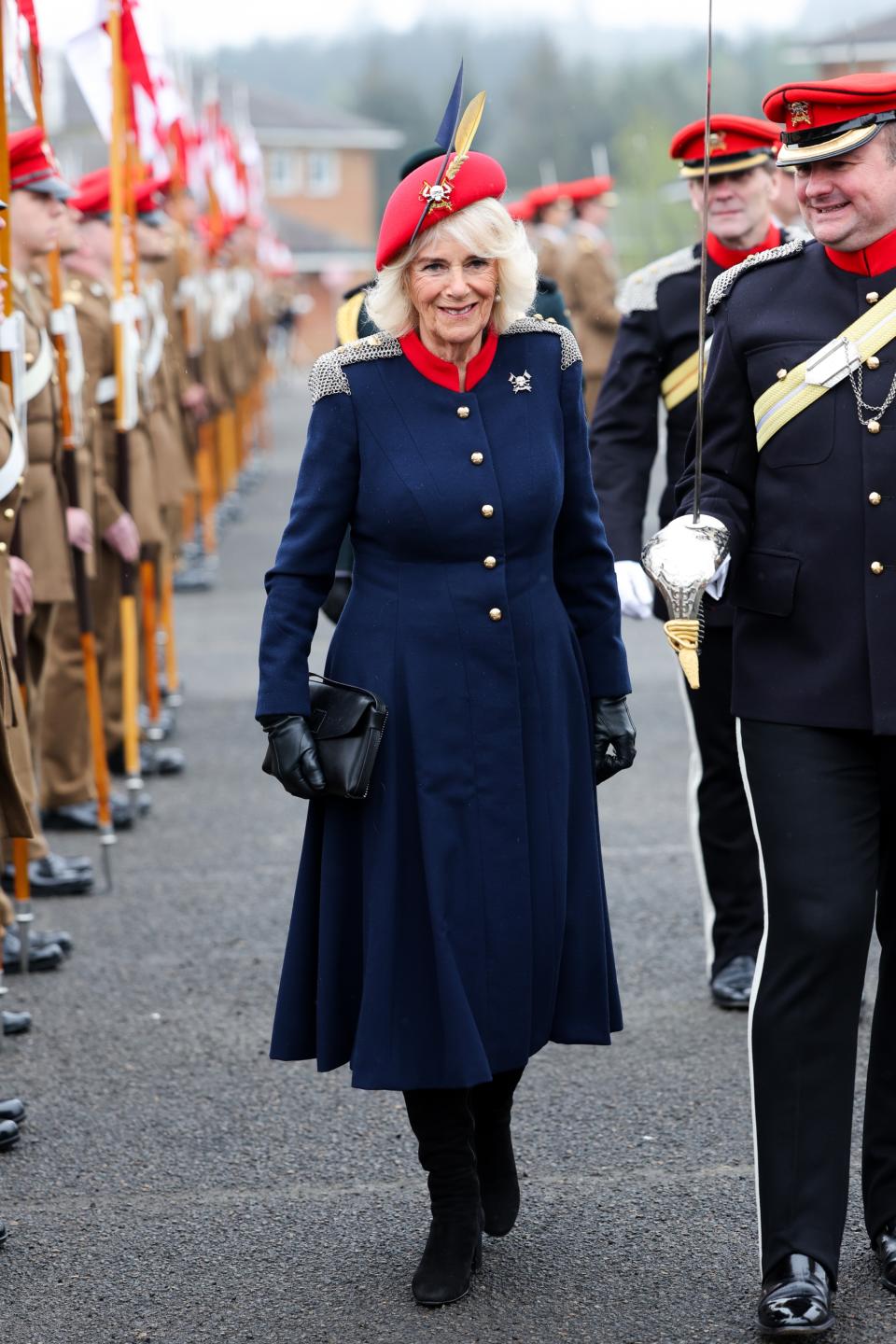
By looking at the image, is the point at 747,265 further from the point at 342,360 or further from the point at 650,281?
the point at 650,281

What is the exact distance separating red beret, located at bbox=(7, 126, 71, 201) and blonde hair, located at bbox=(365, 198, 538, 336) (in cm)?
281

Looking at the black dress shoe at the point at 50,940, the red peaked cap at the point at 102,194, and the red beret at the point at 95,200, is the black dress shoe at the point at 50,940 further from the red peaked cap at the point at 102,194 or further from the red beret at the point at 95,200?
the red beret at the point at 95,200

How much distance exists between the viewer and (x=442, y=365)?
12.8 feet

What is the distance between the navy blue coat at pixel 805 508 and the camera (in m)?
3.65

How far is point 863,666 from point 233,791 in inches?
214

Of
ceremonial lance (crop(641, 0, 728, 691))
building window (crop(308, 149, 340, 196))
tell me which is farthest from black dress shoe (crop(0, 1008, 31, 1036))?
building window (crop(308, 149, 340, 196))

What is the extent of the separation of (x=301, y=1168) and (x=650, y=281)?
7.75 feet

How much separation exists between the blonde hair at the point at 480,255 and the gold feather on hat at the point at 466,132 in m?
0.08

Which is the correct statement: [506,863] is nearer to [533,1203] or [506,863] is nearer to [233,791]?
[533,1203]

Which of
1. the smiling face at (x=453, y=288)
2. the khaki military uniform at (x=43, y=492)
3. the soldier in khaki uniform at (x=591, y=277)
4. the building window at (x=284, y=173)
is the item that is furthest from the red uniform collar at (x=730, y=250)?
the building window at (x=284, y=173)

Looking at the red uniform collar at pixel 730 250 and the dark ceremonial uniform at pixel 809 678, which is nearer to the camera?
the dark ceremonial uniform at pixel 809 678

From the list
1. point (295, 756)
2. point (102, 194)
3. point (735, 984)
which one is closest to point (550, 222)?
point (102, 194)

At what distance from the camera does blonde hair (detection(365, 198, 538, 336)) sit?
380 centimetres

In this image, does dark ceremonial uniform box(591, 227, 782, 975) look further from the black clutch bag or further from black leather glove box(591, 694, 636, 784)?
the black clutch bag
